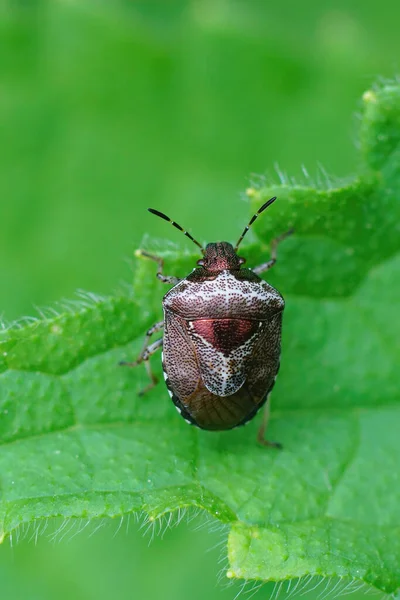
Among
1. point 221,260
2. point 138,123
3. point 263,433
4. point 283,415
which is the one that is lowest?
point 263,433

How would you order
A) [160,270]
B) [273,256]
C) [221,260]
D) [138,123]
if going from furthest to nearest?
[138,123]
[221,260]
[273,256]
[160,270]

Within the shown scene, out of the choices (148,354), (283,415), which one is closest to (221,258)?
(148,354)

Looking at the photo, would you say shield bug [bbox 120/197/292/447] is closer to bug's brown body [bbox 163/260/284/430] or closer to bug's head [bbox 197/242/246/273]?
bug's brown body [bbox 163/260/284/430]

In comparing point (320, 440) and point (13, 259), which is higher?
point (13, 259)

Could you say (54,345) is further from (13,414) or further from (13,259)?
(13,259)

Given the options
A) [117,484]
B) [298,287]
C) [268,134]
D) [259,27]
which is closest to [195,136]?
[268,134]

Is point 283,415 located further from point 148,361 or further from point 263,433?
point 148,361
